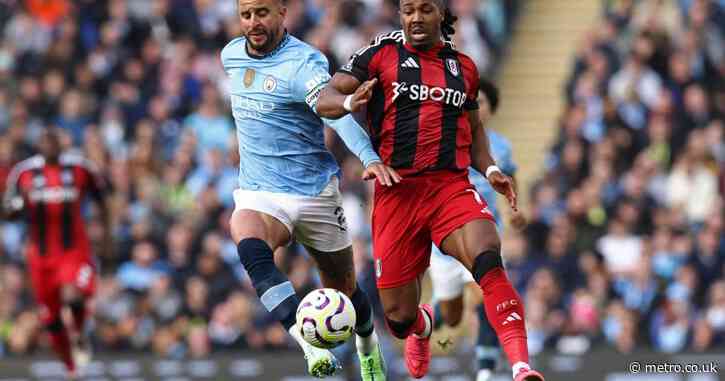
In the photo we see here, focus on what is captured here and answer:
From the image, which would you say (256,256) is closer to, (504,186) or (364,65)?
(364,65)

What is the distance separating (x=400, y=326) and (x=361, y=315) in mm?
556

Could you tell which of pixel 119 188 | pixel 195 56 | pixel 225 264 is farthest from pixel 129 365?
pixel 195 56

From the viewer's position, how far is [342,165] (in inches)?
795

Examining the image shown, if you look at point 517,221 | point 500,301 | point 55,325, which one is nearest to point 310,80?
point 500,301

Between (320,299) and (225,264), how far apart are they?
8221 mm

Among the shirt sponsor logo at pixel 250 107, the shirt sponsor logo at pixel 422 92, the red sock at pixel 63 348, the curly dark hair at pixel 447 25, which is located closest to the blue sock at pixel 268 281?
the shirt sponsor logo at pixel 250 107

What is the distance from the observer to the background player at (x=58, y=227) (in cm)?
1739

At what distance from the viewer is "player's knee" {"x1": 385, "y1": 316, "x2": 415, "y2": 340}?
12234 mm

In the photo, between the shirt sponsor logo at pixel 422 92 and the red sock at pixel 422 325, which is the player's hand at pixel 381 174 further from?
the red sock at pixel 422 325

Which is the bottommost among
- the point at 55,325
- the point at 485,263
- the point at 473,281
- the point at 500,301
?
the point at 55,325

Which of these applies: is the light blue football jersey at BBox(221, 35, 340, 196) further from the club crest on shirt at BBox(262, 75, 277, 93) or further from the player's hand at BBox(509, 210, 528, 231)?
the player's hand at BBox(509, 210, 528, 231)

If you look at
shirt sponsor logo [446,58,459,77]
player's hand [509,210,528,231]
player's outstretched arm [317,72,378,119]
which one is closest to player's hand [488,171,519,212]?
shirt sponsor logo [446,58,459,77]

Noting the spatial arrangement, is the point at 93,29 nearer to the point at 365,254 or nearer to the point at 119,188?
the point at 119,188

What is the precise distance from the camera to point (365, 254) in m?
18.2
